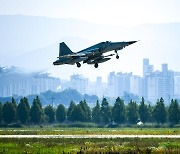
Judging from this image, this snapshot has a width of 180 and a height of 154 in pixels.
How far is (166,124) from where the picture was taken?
157625mm

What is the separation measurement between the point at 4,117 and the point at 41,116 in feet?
32.2

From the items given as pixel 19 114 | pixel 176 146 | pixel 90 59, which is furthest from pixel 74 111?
pixel 176 146

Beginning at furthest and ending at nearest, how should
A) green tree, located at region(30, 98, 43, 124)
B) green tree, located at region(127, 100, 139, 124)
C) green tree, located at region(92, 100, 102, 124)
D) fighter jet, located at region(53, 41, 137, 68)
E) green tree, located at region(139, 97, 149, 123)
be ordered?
green tree, located at region(92, 100, 102, 124), green tree, located at region(139, 97, 149, 123), green tree, located at region(127, 100, 139, 124), green tree, located at region(30, 98, 43, 124), fighter jet, located at region(53, 41, 137, 68)

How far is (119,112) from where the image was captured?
530ft

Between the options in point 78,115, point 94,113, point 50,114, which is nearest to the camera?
point 78,115

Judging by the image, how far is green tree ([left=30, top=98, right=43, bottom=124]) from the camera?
154 m

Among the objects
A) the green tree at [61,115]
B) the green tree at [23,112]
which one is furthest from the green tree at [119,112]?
the green tree at [23,112]

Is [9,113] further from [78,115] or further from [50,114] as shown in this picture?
[50,114]

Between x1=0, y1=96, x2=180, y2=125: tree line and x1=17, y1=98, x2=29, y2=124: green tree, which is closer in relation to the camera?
x1=0, y1=96, x2=180, y2=125: tree line

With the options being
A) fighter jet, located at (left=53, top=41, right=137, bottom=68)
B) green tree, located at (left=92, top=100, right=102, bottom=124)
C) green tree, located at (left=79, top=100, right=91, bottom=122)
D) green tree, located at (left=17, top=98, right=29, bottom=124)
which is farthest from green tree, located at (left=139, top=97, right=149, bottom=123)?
fighter jet, located at (left=53, top=41, right=137, bottom=68)

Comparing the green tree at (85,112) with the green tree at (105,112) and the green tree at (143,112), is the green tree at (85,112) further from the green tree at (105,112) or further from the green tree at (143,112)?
the green tree at (143,112)

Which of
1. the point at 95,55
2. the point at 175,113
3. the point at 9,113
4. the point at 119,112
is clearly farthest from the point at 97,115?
the point at 95,55

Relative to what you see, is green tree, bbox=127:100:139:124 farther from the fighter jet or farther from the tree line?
the fighter jet

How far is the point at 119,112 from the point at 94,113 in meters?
12.3
